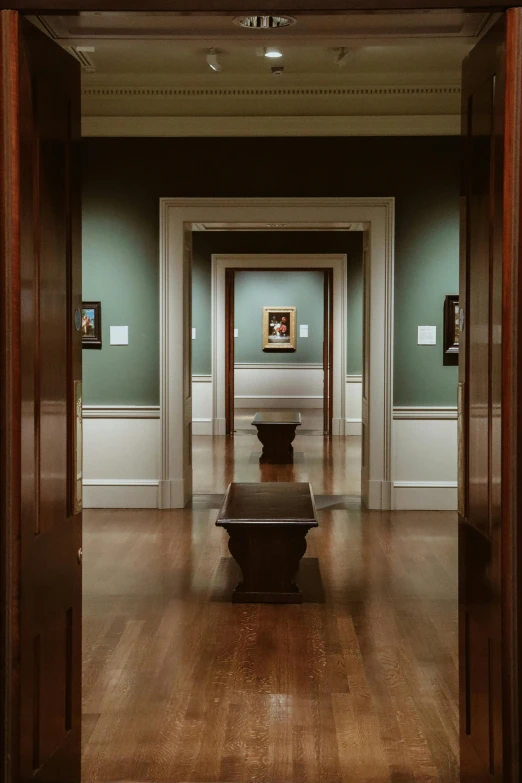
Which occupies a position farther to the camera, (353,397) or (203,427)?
(353,397)

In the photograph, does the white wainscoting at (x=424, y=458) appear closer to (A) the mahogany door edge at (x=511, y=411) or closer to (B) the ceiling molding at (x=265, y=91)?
(B) the ceiling molding at (x=265, y=91)

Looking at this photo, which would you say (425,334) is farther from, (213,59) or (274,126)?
(213,59)

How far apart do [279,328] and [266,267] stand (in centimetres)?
477

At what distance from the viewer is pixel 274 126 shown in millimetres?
7801

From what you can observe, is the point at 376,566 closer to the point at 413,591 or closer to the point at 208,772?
the point at 413,591

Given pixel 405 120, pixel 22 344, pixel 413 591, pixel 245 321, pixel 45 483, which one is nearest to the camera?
pixel 22 344

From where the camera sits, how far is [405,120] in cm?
777

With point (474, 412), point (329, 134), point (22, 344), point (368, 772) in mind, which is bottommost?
point (368, 772)

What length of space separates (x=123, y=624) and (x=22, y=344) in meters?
2.86

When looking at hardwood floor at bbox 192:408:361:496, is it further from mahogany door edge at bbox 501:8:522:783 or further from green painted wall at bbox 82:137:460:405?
mahogany door edge at bbox 501:8:522:783

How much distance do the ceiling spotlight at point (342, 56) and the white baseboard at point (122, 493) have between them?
3.96 m

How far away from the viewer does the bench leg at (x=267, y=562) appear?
17.3 feet

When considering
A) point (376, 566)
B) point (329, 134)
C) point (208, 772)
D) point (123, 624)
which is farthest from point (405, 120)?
point (208, 772)

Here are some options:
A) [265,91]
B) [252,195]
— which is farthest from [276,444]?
[265,91]
